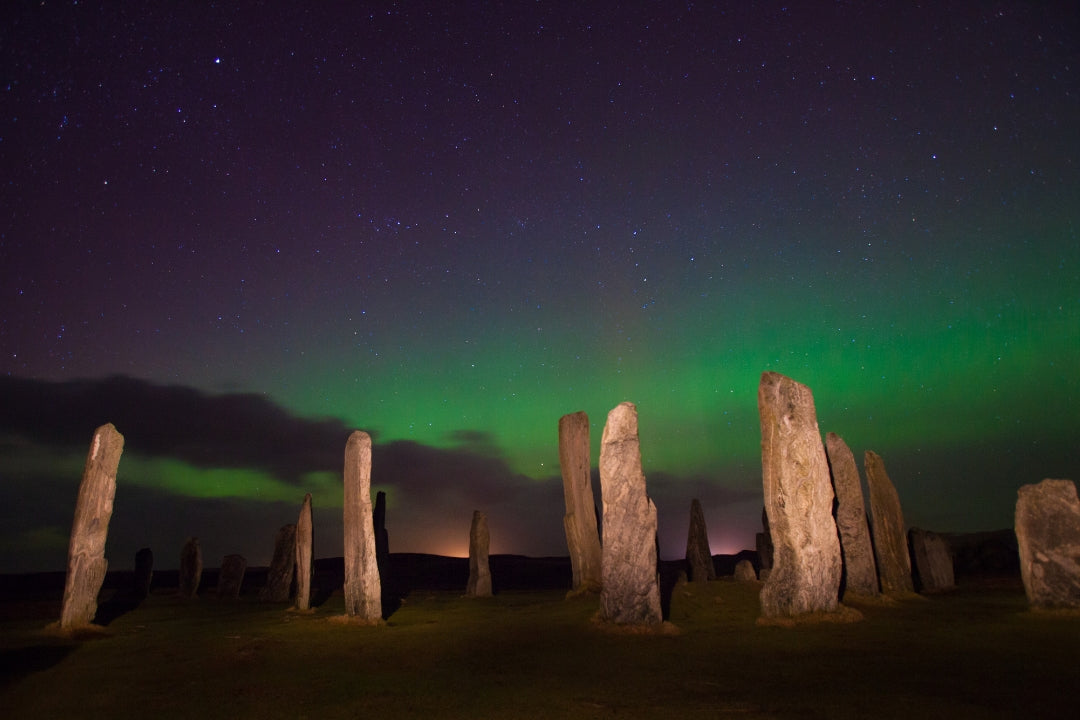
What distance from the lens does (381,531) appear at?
2317 cm

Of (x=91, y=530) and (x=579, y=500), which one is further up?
(x=579, y=500)

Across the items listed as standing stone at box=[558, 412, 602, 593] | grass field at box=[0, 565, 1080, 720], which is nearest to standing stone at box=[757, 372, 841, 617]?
grass field at box=[0, 565, 1080, 720]

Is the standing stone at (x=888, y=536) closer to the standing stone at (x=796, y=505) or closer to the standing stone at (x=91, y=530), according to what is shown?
the standing stone at (x=796, y=505)

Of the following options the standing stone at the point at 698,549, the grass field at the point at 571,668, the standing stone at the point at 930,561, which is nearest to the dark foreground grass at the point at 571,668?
the grass field at the point at 571,668

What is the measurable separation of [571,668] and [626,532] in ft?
10.4

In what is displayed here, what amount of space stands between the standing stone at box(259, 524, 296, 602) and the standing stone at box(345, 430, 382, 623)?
795 cm

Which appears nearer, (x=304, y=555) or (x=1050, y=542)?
(x=1050, y=542)

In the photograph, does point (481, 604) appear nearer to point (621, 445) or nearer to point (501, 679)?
point (621, 445)

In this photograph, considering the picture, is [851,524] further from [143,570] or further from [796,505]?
[143,570]

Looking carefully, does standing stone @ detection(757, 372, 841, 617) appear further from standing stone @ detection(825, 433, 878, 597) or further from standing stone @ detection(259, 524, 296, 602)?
standing stone @ detection(259, 524, 296, 602)

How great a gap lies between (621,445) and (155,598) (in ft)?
59.5

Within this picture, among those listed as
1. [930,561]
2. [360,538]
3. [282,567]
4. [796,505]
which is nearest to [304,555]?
[360,538]

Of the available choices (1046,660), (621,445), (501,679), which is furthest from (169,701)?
(1046,660)

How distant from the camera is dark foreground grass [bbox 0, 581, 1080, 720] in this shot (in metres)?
6.28
